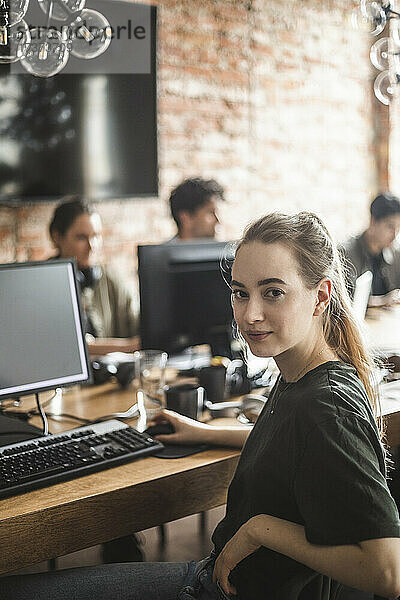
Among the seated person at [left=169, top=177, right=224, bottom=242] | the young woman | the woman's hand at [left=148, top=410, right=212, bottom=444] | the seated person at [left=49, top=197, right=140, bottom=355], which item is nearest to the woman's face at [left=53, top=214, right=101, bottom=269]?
the seated person at [left=49, top=197, right=140, bottom=355]

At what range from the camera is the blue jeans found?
1537 mm

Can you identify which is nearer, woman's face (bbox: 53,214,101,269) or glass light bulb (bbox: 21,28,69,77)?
glass light bulb (bbox: 21,28,69,77)

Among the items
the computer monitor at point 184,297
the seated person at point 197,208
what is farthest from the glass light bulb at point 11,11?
the seated person at point 197,208

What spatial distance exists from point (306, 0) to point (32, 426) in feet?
13.0

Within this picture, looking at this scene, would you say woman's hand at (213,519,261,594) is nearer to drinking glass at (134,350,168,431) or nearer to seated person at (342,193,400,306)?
drinking glass at (134,350,168,431)

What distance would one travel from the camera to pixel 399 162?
219 inches

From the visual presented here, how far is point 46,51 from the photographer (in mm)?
2018

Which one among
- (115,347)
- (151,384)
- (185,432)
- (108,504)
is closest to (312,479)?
Answer: (108,504)

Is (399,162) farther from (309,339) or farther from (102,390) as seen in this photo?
(309,339)

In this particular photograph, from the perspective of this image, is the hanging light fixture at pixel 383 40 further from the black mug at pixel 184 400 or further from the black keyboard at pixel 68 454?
the black keyboard at pixel 68 454

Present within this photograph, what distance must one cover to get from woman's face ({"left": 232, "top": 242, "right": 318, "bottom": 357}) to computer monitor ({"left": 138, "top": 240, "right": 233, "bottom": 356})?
838 millimetres

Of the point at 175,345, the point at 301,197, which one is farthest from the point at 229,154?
the point at 175,345

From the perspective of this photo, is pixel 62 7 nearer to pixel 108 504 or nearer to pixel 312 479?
pixel 108 504

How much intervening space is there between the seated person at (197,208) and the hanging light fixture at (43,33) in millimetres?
1335
